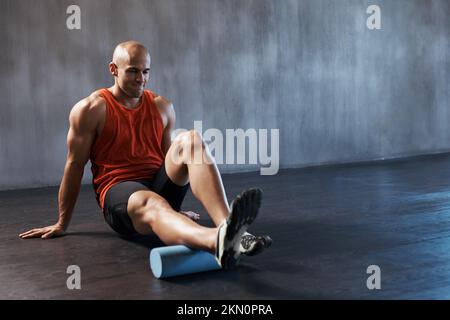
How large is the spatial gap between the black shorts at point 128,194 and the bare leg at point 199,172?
58 millimetres

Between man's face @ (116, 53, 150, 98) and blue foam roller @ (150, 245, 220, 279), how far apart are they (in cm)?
85

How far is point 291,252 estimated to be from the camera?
2861 millimetres

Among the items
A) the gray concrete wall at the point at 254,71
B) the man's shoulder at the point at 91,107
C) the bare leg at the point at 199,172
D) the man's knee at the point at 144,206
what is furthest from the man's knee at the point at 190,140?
the gray concrete wall at the point at 254,71

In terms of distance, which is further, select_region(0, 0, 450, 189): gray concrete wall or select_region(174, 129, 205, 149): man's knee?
select_region(0, 0, 450, 189): gray concrete wall

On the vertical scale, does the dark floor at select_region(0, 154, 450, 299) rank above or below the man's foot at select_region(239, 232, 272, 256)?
below

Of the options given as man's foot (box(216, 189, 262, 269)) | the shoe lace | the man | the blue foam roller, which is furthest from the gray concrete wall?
man's foot (box(216, 189, 262, 269))

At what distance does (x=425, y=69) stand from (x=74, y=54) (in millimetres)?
3886

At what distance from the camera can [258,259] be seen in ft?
8.96

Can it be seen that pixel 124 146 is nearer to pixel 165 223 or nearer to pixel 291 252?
pixel 165 223

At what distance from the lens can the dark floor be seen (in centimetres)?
231

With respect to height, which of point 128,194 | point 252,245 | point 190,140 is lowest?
point 252,245

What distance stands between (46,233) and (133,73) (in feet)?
3.10

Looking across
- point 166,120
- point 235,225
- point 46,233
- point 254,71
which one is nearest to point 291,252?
point 235,225

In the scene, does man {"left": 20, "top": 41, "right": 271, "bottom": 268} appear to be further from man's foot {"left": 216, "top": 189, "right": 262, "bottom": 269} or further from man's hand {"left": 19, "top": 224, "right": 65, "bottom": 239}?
man's foot {"left": 216, "top": 189, "right": 262, "bottom": 269}
